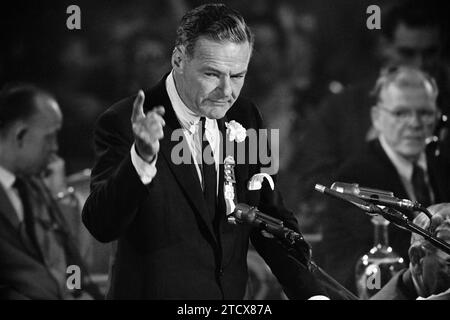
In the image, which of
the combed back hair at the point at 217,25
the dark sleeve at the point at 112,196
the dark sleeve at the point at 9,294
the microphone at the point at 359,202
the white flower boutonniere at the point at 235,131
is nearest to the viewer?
the dark sleeve at the point at 112,196

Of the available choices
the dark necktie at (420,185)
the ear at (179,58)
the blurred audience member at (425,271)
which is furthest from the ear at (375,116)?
the ear at (179,58)

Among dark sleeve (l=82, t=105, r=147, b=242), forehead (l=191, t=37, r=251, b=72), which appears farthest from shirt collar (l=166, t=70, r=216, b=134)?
dark sleeve (l=82, t=105, r=147, b=242)

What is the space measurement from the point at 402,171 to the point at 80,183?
1263mm

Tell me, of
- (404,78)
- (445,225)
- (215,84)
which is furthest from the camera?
(404,78)

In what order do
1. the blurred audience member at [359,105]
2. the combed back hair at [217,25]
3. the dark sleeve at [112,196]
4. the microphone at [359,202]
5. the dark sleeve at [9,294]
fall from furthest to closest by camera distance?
the blurred audience member at [359,105], the dark sleeve at [9,294], the combed back hair at [217,25], the microphone at [359,202], the dark sleeve at [112,196]

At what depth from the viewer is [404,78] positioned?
3096mm

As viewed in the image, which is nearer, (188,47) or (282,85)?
(188,47)

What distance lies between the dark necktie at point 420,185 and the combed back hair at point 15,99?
4.75 ft

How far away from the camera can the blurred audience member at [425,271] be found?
9.41 feet

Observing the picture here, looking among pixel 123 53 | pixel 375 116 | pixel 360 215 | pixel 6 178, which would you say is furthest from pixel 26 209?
pixel 375 116

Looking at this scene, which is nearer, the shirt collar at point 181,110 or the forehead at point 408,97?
the shirt collar at point 181,110

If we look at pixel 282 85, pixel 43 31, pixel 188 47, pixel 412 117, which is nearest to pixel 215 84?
pixel 188 47

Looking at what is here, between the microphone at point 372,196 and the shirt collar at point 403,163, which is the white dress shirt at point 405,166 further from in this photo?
the microphone at point 372,196
